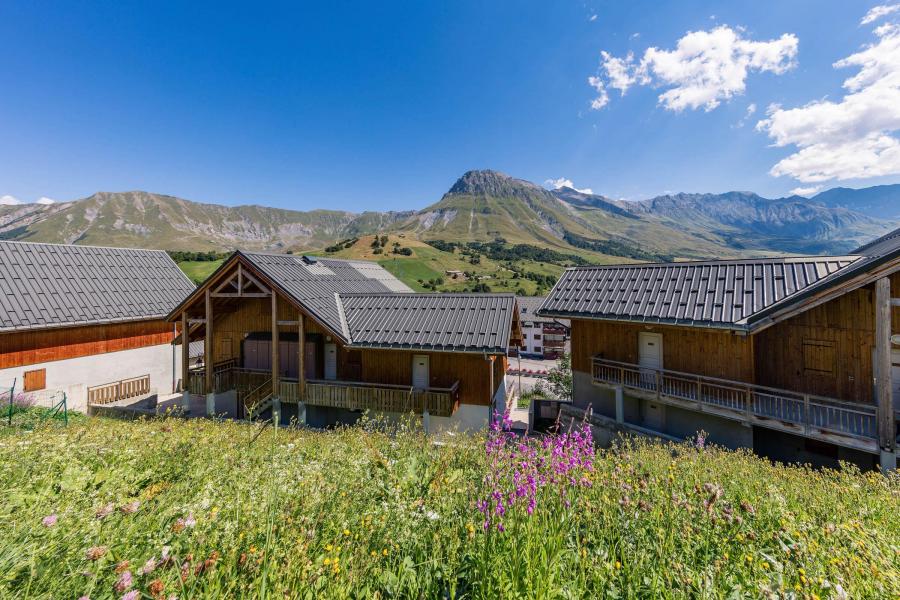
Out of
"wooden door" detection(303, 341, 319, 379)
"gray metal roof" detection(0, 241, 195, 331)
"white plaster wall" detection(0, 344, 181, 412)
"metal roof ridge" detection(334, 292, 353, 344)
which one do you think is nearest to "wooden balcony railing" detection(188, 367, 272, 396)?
"wooden door" detection(303, 341, 319, 379)

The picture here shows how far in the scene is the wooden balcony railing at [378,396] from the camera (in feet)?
48.8

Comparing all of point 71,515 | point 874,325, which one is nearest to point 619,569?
point 71,515

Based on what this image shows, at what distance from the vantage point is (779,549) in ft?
12.9

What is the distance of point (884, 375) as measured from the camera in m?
9.93

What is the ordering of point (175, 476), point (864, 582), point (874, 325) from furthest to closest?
point (874, 325), point (175, 476), point (864, 582)

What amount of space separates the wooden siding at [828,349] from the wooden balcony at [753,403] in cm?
57

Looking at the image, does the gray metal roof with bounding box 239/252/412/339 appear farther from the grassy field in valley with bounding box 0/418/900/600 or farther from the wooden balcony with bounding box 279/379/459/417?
the grassy field in valley with bounding box 0/418/900/600

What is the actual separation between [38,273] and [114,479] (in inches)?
870

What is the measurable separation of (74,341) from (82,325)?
0.89 metres

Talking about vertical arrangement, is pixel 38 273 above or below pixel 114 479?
above

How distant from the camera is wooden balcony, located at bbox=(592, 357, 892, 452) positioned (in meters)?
10.4

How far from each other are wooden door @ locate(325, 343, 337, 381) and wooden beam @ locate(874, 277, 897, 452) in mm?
18749

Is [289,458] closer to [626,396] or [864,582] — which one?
[864,582]

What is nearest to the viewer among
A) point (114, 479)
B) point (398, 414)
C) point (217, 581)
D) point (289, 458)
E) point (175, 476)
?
point (217, 581)
